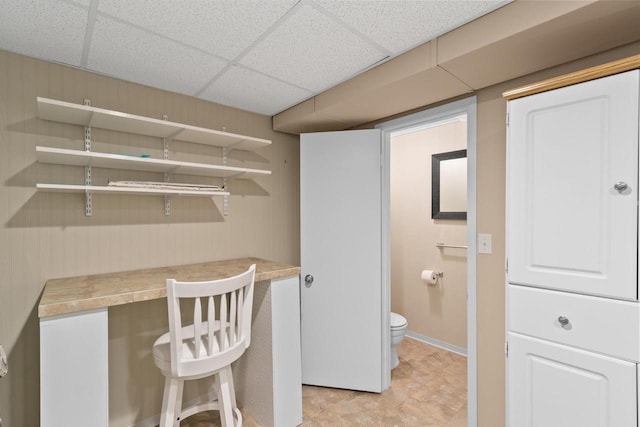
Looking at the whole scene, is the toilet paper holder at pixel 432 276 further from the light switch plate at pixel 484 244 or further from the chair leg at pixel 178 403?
the chair leg at pixel 178 403

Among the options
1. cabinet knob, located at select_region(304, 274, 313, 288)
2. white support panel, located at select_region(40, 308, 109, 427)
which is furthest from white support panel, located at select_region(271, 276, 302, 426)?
white support panel, located at select_region(40, 308, 109, 427)

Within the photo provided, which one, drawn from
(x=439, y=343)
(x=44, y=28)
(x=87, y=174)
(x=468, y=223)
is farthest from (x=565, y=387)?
(x=44, y=28)

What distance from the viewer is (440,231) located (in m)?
3.19

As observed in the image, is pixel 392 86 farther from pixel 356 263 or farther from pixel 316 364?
pixel 316 364

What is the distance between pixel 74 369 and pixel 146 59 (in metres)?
1.58

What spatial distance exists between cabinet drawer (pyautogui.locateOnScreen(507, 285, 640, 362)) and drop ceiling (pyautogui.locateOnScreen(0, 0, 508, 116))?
1256 millimetres

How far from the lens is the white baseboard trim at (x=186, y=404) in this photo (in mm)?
1990

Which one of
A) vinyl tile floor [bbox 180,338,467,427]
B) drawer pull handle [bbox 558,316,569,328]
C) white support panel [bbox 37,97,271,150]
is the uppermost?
white support panel [bbox 37,97,271,150]

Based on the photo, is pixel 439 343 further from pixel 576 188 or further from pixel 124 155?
pixel 124 155

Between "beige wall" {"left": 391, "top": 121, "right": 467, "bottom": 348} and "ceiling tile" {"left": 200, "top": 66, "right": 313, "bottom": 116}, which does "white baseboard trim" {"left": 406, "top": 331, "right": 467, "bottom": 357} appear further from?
"ceiling tile" {"left": 200, "top": 66, "right": 313, "bottom": 116}

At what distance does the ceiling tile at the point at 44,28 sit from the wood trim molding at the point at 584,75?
1889 millimetres

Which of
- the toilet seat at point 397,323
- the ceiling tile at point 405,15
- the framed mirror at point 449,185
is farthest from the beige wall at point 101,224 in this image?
the framed mirror at point 449,185

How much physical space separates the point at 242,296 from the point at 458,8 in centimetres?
167

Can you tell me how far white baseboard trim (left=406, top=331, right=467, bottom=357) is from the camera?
9.85ft
